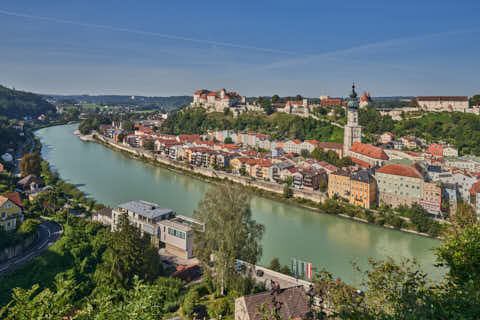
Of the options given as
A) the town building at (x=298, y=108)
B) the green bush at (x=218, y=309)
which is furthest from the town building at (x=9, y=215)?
the town building at (x=298, y=108)

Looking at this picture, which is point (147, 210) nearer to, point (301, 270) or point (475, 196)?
point (301, 270)

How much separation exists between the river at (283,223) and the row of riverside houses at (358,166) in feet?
6.01

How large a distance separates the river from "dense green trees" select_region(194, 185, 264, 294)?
6.45ft

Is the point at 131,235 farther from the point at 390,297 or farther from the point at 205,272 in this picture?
the point at 390,297

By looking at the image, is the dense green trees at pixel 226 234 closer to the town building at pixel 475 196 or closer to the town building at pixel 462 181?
the town building at pixel 475 196

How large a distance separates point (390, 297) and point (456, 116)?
27.4 meters

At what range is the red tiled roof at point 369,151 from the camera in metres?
18.4

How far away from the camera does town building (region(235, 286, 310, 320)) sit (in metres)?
4.64

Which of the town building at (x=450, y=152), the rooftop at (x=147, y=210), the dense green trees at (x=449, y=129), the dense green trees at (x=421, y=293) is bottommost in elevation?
the rooftop at (x=147, y=210)

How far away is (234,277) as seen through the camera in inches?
239

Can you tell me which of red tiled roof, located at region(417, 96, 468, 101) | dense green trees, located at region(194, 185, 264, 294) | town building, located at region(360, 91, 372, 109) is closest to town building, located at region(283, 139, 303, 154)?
town building, located at region(360, 91, 372, 109)

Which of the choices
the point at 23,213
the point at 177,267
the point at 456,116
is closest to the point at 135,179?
the point at 23,213

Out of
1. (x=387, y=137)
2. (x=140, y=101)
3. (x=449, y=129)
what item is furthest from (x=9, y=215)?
(x=140, y=101)

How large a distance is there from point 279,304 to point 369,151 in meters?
16.3
